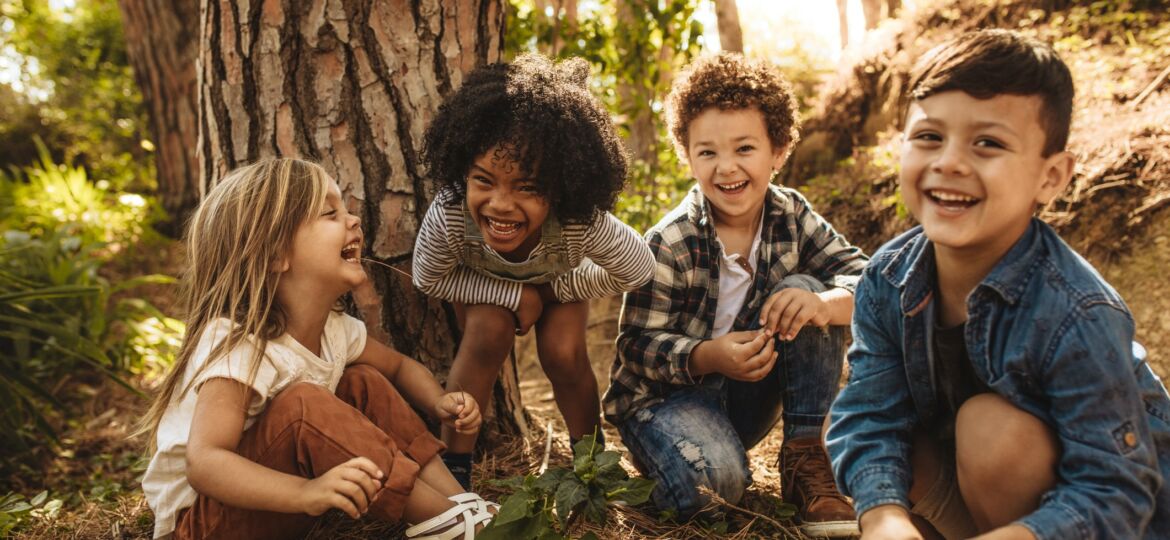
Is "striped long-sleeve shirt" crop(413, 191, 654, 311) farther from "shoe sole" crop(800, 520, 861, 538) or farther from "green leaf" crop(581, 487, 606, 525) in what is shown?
"shoe sole" crop(800, 520, 861, 538)

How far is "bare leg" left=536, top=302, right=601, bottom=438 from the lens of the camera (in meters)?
2.54

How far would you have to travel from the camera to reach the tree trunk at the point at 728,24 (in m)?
4.44

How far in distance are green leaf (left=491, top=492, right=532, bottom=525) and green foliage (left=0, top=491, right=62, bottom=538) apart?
5.08 feet

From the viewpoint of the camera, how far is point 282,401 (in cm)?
195

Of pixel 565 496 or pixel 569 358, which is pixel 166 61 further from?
pixel 565 496

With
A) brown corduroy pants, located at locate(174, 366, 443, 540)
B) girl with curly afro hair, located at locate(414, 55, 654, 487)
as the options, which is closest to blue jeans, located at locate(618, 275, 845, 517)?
girl with curly afro hair, located at locate(414, 55, 654, 487)

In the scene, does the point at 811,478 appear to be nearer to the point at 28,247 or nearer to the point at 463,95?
the point at 463,95

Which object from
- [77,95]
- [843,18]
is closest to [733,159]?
[843,18]

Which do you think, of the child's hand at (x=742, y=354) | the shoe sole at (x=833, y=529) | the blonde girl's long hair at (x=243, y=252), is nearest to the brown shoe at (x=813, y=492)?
the shoe sole at (x=833, y=529)

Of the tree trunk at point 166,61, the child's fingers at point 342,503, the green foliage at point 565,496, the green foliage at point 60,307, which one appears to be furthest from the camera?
the tree trunk at point 166,61

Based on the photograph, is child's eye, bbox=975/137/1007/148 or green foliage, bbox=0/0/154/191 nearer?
child's eye, bbox=975/137/1007/148

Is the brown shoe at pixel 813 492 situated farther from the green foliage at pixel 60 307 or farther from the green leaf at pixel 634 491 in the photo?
the green foliage at pixel 60 307

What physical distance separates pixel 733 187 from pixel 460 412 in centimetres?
104

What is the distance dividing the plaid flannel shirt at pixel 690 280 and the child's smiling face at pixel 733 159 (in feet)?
0.23
